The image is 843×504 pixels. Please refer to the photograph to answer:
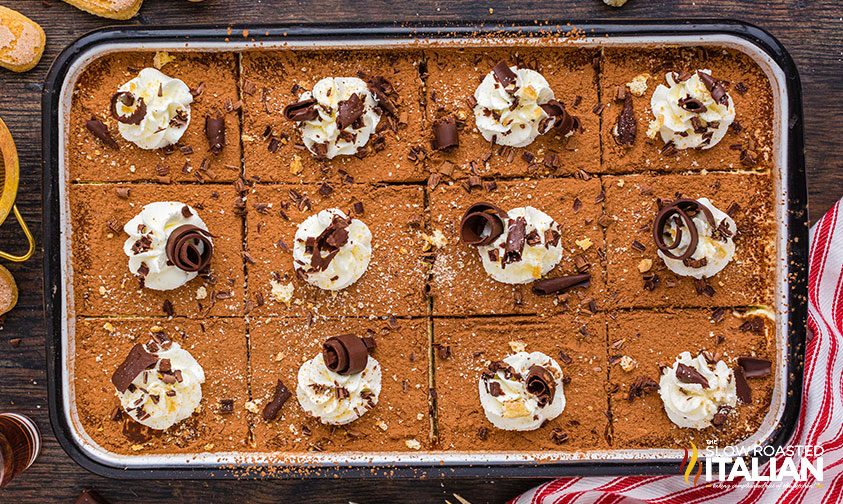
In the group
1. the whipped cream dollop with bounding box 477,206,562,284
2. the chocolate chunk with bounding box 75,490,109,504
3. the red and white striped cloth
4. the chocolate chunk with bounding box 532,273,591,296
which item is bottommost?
the chocolate chunk with bounding box 75,490,109,504

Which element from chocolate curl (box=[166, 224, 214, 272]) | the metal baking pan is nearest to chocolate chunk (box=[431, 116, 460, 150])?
the metal baking pan

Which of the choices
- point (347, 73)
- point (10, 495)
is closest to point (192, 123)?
point (347, 73)

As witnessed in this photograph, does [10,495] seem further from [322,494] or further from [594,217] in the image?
[594,217]

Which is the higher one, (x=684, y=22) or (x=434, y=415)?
(x=684, y=22)

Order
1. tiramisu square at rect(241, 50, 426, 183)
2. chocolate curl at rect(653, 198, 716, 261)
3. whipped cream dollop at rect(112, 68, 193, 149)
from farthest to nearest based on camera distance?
1. tiramisu square at rect(241, 50, 426, 183)
2. whipped cream dollop at rect(112, 68, 193, 149)
3. chocolate curl at rect(653, 198, 716, 261)

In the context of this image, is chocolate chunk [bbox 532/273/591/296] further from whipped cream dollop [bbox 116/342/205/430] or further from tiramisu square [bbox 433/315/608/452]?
whipped cream dollop [bbox 116/342/205/430]

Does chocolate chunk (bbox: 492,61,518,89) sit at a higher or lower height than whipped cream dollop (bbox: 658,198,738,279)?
higher
